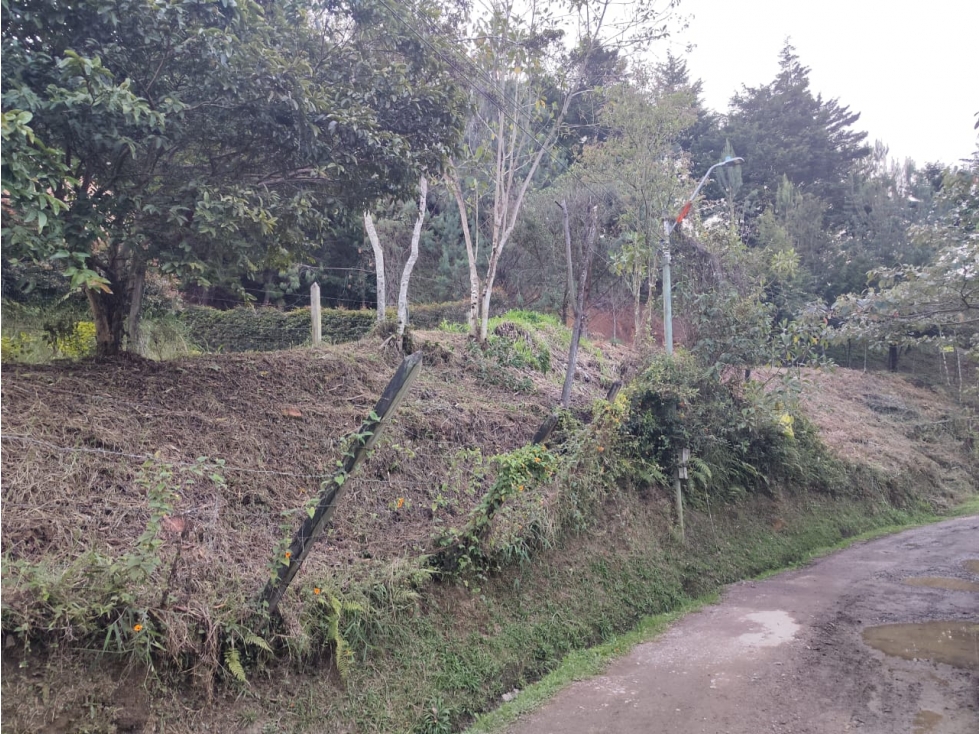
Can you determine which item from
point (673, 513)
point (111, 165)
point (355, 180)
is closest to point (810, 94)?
point (673, 513)

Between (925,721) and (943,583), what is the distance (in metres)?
6.50

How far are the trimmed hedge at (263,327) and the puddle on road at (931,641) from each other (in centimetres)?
1238

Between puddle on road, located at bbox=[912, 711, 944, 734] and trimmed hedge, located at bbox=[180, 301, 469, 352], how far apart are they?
44.4ft

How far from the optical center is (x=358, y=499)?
26.3 ft

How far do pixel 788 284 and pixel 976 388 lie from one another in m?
11.8

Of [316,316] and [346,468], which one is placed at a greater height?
[316,316]

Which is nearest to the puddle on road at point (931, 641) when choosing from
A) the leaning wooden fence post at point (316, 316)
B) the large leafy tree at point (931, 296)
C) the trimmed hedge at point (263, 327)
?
the large leafy tree at point (931, 296)

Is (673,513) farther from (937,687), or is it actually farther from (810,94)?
(810,94)

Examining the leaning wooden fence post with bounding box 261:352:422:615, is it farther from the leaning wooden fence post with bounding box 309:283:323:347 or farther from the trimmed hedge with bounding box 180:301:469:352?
the trimmed hedge with bounding box 180:301:469:352

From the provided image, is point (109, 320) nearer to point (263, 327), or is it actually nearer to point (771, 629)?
point (771, 629)

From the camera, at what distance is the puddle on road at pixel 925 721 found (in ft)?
19.5

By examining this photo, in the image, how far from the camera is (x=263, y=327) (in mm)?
17844

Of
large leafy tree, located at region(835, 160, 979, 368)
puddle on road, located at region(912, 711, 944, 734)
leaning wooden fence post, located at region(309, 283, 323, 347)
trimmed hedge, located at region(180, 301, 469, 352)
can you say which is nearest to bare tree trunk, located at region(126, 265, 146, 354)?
leaning wooden fence post, located at region(309, 283, 323, 347)

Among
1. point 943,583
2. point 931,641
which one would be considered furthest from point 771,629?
point 943,583
